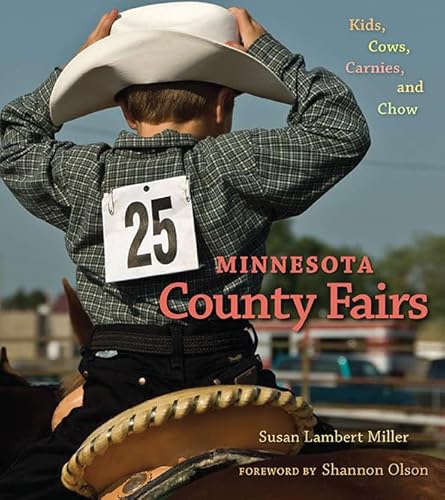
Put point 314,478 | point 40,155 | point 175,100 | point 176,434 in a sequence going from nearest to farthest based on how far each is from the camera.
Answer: point 314,478 < point 176,434 < point 175,100 < point 40,155

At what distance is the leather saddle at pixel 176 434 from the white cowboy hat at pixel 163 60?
72cm

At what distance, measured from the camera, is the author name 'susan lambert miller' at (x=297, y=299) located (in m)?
2.43

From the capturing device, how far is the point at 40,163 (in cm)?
259

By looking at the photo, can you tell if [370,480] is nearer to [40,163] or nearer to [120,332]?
[120,332]

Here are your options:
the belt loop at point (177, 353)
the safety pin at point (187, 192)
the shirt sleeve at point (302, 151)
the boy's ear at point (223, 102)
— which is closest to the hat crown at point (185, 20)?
the boy's ear at point (223, 102)

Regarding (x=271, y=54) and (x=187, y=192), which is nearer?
(x=187, y=192)

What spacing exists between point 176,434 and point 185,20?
0.94 m

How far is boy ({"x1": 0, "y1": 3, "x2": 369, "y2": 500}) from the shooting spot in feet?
7.83

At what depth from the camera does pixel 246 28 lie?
8.61ft

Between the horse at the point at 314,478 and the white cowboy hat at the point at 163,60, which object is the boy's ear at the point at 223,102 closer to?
the white cowboy hat at the point at 163,60

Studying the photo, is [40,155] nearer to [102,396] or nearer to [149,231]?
[149,231]

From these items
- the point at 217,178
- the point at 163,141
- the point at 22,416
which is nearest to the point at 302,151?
the point at 217,178

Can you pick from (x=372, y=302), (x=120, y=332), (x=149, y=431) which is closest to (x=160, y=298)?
(x=120, y=332)

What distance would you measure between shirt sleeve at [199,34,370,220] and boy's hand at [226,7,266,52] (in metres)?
0.17
